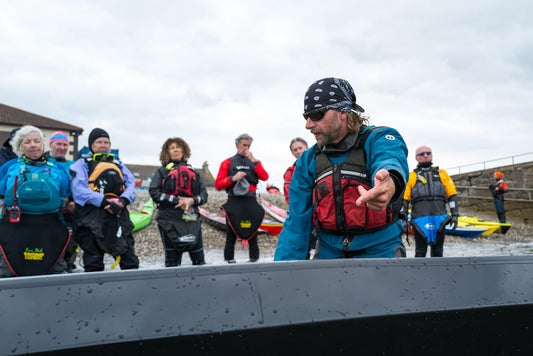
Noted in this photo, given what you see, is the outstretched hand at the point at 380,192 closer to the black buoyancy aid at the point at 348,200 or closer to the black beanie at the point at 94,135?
the black buoyancy aid at the point at 348,200

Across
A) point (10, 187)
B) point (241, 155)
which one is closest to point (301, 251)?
point (10, 187)

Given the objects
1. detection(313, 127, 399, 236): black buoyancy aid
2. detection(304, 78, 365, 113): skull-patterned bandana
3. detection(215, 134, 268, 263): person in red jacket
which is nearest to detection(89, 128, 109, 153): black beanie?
detection(215, 134, 268, 263): person in red jacket

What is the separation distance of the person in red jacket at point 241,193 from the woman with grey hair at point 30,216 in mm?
2597

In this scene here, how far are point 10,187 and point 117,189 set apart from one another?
3.35 ft

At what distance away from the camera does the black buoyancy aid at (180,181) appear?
16.1 feet

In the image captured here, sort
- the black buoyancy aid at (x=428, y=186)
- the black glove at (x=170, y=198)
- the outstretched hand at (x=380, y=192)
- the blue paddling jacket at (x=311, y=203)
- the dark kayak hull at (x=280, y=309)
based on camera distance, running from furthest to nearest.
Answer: the black buoyancy aid at (x=428, y=186)
the black glove at (x=170, y=198)
the blue paddling jacket at (x=311, y=203)
the outstretched hand at (x=380, y=192)
the dark kayak hull at (x=280, y=309)

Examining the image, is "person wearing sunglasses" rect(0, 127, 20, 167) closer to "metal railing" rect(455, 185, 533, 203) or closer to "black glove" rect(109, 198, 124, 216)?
"black glove" rect(109, 198, 124, 216)

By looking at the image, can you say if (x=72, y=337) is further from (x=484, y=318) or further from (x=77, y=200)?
(x=77, y=200)

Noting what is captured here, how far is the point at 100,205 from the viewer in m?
3.92

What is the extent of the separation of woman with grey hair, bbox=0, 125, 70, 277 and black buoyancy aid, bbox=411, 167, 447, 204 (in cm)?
495

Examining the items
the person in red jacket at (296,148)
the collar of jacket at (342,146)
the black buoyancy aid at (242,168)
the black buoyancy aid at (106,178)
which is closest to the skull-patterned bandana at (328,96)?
the collar of jacket at (342,146)

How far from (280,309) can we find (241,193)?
4.87 m

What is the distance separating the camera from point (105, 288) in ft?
3.26

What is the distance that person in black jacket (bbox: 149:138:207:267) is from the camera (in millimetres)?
4812
